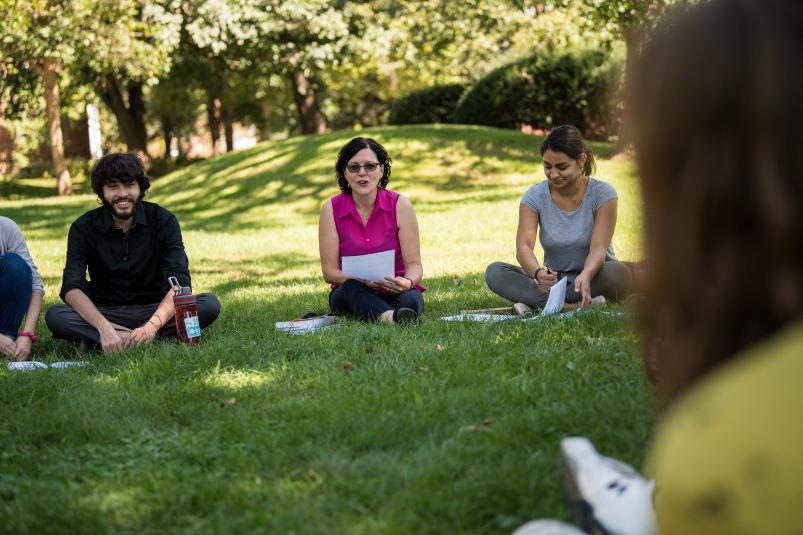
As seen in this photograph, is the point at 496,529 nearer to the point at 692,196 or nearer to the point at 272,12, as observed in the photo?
the point at 692,196

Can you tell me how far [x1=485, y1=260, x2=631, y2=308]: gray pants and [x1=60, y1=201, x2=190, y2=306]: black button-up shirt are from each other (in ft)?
7.26

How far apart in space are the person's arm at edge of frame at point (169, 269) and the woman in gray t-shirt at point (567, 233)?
87.0 inches

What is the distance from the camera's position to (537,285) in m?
6.27

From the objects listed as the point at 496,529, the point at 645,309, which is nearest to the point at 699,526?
the point at 645,309

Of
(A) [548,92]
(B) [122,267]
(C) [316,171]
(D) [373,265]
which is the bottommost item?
(D) [373,265]

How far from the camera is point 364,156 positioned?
6105 millimetres

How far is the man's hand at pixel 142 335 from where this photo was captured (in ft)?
17.8

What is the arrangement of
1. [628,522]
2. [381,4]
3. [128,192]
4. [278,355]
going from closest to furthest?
[628,522], [278,355], [128,192], [381,4]

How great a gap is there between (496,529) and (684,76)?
1641mm

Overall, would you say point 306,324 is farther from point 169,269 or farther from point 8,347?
point 8,347

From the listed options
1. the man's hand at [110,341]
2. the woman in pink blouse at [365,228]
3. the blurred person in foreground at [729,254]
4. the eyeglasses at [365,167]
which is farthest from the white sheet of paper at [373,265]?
the blurred person in foreground at [729,254]

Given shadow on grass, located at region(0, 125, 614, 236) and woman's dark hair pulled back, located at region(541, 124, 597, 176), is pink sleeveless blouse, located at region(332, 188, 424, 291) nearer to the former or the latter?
woman's dark hair pulled back, located at region(541, 124, 597, 176)

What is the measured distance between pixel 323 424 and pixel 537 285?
3.00 m

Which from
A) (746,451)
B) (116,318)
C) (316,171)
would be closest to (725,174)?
(746,451)
